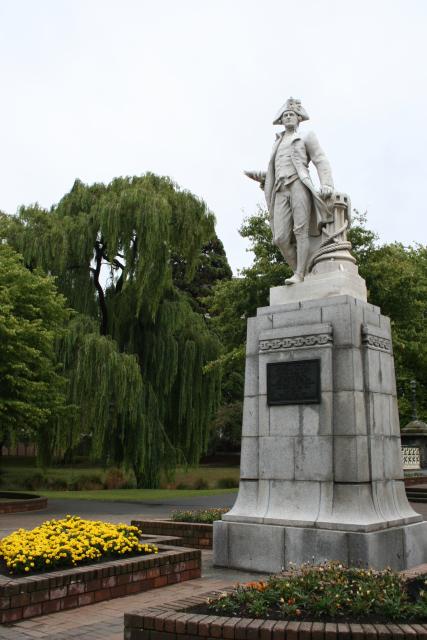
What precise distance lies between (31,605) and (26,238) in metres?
18.5

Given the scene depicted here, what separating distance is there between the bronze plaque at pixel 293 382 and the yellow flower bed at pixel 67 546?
2487mm

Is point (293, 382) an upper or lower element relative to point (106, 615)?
upper

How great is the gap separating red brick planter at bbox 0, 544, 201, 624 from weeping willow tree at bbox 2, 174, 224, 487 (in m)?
13.4

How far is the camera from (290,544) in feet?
26.9

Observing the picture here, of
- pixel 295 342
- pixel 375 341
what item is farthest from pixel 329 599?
pixel 375 341

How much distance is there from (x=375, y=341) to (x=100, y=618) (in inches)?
186

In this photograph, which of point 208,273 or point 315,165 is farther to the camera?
point 208,273

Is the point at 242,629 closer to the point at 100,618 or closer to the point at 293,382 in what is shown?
the point at 100,618

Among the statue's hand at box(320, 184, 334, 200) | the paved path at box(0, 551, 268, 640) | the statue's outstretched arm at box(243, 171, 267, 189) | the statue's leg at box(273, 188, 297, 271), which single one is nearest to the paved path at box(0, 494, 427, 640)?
the paved path at box(0, 551, 268, 640)

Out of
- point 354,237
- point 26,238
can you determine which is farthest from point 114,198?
point 354,237

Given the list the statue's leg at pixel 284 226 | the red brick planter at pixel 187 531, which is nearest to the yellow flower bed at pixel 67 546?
the red brick planter at pixel 187 531

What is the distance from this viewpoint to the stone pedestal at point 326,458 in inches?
317

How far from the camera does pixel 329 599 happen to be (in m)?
5.09

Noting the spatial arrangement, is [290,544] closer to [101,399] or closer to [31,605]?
A: [31,605]
